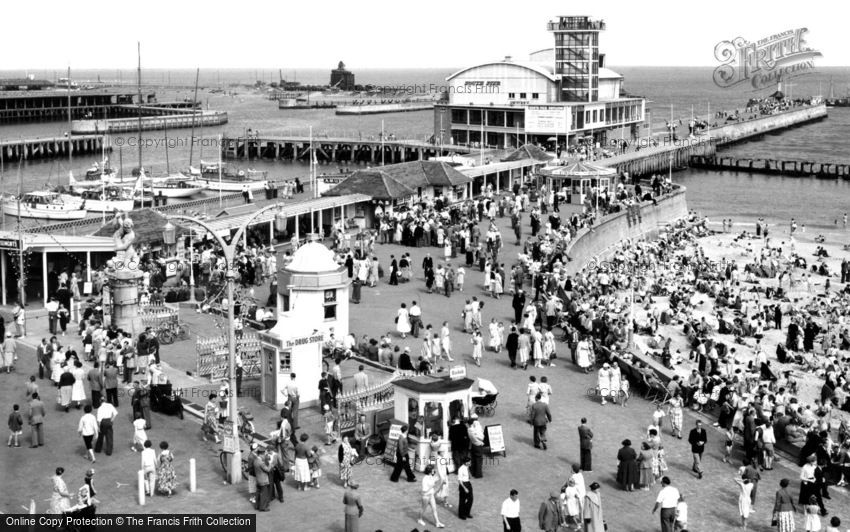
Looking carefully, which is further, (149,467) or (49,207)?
(49,207)

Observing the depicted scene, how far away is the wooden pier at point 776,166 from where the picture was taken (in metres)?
86.5

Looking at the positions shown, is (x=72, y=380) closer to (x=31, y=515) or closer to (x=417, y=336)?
(x=31, y=515)

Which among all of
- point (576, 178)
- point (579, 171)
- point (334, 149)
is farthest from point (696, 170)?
point (579, 171)

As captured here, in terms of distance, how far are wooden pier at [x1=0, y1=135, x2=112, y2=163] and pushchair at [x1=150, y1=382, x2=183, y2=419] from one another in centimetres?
7022

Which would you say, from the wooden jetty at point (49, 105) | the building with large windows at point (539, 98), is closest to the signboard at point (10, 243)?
the building with large windows at point (539, 98)

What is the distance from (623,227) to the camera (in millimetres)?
47250

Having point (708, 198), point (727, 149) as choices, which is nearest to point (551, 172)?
point (708, 198)

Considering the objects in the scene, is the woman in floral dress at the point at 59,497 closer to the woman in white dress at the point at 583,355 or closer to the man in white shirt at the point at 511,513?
the man in white shirt at the point at 511,513

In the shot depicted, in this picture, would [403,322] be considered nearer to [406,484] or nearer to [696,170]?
[406,484]

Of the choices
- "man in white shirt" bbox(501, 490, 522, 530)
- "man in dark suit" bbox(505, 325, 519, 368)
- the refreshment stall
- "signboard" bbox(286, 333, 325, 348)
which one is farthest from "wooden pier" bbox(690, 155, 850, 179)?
"man in white shirt" bbox(501, 490, 522, 530)

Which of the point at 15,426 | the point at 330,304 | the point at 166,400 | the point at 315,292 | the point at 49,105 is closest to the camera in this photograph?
the point at 15,426

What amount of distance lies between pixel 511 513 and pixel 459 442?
284 centimetres

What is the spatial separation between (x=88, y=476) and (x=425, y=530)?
469cm

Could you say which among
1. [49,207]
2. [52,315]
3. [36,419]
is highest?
[49,207]
